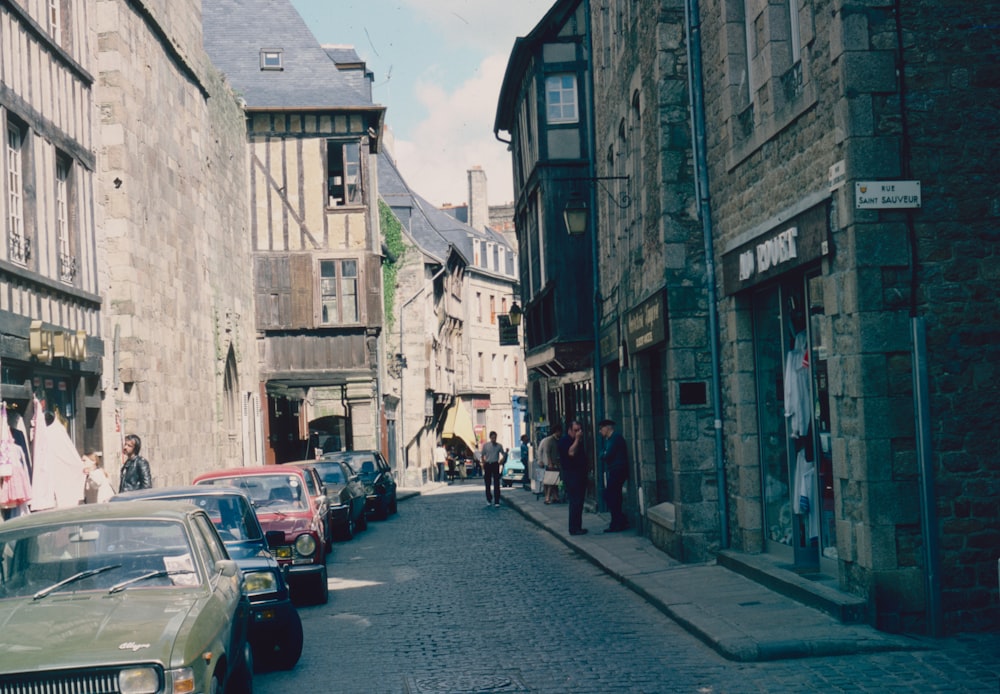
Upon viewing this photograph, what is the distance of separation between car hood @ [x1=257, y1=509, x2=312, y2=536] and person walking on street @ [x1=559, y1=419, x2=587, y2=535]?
718 cm

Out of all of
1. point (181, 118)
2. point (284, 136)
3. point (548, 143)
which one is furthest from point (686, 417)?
point (284, 136)

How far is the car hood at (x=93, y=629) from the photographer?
5742 millimetres

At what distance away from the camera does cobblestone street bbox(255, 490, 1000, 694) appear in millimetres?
8164

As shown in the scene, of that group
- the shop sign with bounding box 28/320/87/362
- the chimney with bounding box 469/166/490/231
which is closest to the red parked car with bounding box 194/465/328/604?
the shop sign with bounding box 28/320/87/362

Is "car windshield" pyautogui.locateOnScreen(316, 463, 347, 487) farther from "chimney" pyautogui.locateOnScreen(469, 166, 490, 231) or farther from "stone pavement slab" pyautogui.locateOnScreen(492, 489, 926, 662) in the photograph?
"chimney" pyautogui.locateOnScreen(469, 166, 490, 231)

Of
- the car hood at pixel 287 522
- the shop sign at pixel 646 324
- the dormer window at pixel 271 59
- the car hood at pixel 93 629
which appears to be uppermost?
the dormer window at pixel 271 59

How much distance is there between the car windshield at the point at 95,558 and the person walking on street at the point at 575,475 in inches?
509

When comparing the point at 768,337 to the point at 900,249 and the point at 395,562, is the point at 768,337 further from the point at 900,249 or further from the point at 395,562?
the point at 395,562

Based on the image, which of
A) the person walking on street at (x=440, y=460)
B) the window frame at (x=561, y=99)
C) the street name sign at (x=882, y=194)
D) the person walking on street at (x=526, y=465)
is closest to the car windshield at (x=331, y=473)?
the window frame at (x=561, y=99)

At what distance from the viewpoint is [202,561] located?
7312mm

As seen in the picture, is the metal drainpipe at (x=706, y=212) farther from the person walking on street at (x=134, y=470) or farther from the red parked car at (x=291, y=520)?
the person walking on street at (x=134, y=470)

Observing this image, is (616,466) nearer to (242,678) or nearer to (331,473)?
(331,473)

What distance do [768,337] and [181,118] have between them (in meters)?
15.8

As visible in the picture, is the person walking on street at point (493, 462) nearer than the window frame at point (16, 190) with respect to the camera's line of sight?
No
